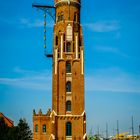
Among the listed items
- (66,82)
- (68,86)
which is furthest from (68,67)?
(68,86)

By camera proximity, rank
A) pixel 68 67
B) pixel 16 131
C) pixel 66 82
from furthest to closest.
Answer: pixel 68 67 < pixel 66 82 < pixel 16 131

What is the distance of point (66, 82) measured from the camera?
58125 mm

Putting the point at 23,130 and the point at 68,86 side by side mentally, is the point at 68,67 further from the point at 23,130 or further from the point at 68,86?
the point at 23,130

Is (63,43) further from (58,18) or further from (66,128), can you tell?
(66,128)

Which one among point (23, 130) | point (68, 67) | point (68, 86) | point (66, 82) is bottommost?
point (23, 130)

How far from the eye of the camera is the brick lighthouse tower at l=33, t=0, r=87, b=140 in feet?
184

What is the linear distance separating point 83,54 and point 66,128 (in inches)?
519

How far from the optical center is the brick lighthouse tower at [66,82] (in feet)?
184

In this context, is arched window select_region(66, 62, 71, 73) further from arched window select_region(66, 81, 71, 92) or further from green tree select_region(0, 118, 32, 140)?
green tree select_region(0, 118, 32, 140)

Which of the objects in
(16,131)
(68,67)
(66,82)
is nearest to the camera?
(16,131)

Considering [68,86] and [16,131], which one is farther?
[68,86]

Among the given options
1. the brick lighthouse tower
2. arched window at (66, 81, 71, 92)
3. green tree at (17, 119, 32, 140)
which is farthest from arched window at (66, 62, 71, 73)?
green tree at (17, 119, 32, 140)

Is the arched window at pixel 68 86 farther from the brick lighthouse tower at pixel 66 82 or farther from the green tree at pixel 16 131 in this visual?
the green tree at pixel 16 131

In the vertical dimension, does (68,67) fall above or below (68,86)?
above
